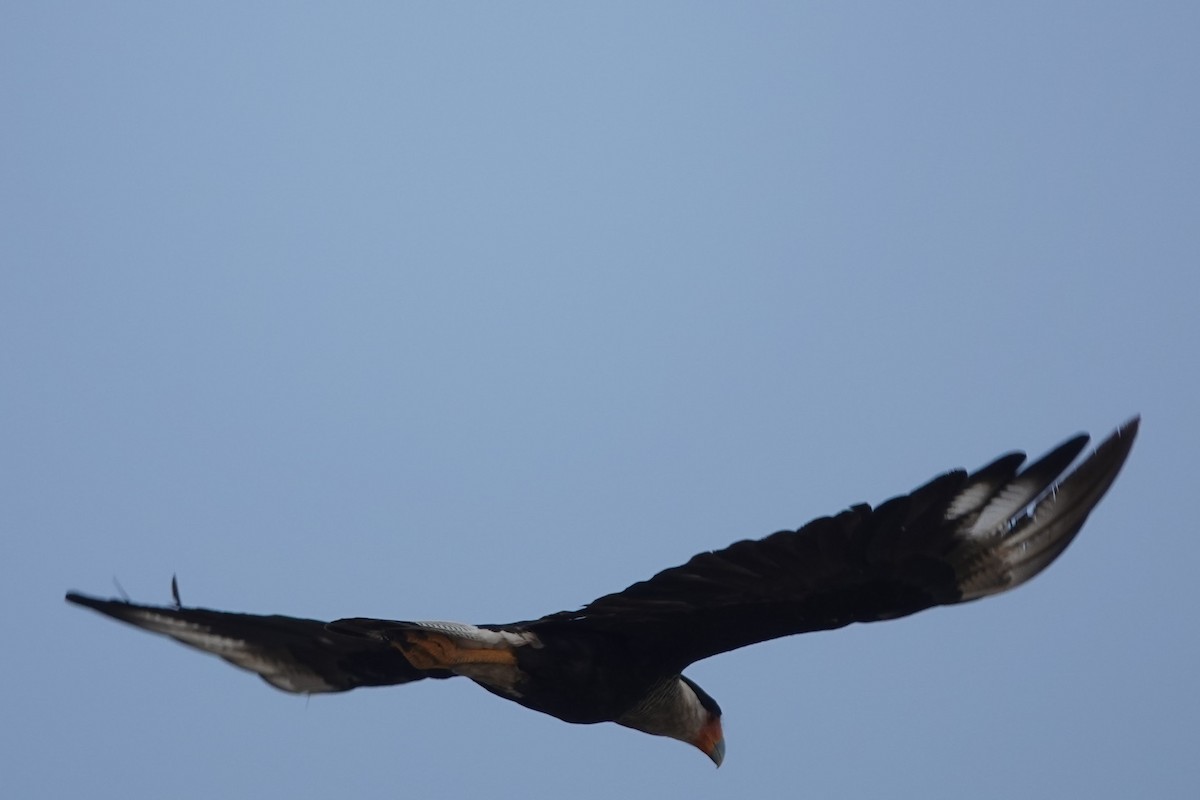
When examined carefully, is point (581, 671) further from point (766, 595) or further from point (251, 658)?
point (251, 658)

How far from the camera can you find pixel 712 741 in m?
4.22

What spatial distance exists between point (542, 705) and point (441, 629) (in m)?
0.38

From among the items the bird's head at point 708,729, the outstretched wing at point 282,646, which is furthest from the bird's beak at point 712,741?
the outstretched wing at point 282,646

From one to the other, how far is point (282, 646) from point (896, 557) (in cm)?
208

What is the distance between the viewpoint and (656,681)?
12.4 feet

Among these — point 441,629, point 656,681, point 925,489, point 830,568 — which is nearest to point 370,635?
point 441,629

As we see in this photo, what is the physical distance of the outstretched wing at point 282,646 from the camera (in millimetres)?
4238

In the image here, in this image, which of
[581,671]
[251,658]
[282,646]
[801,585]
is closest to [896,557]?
[801,585]

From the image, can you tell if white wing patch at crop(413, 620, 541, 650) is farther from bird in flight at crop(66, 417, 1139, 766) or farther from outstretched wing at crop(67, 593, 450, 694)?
outstretched wing at crop(67, 593, 450, 694)

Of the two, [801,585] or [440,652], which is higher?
[440,652]

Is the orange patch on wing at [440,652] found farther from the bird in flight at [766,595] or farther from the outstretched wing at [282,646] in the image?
the outstretched wing at [282,646]

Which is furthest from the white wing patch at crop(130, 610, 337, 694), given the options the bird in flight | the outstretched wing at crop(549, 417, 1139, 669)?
the outstretched wing at crop(549, 417, 1139, 669)

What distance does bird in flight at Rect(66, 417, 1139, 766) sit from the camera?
310 centimetres

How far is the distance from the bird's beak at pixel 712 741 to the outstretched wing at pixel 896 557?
74 cm
